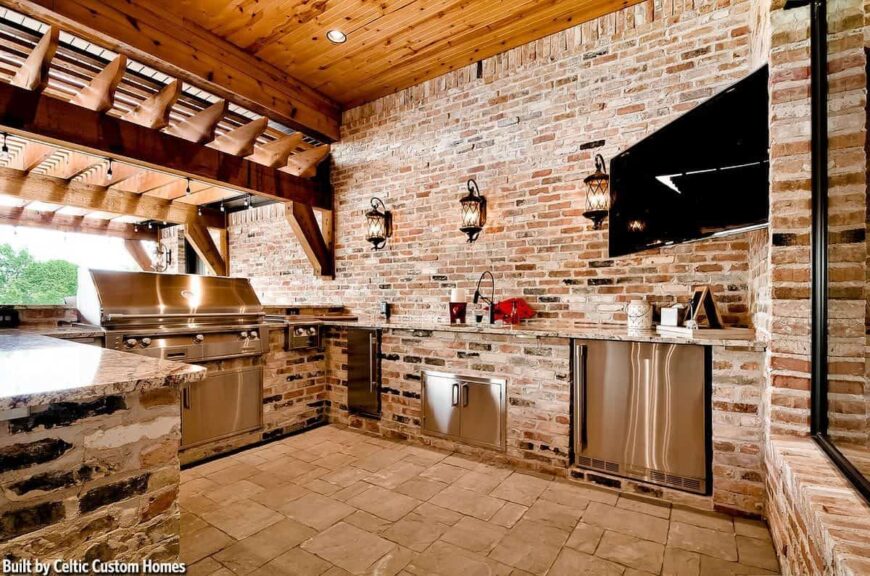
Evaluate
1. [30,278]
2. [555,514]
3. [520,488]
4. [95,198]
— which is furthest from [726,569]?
[30,278]

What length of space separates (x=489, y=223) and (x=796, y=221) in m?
2.38

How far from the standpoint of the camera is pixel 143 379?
4.06ft

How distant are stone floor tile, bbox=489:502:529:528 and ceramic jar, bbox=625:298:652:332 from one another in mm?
1418

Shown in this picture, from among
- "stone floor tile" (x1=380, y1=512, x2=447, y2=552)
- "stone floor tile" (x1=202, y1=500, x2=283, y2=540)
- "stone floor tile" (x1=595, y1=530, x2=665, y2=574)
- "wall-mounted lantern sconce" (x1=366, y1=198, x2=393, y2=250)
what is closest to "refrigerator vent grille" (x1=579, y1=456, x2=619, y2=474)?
"stone floor tile" (x1=595, y1=530, x2=665, y2=574)

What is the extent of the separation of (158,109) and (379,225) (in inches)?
86.1

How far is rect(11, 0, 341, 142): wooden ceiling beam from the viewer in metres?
2.87

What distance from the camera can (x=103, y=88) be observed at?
10.2ft

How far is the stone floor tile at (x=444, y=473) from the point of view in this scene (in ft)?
9.49

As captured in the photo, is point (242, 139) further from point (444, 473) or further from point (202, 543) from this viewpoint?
point (444, 473)

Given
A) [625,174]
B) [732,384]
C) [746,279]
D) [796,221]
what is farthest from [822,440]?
[625,174]

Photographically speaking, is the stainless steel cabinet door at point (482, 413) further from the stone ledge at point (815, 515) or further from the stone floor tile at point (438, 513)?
the stone ledge at point (815, 515)

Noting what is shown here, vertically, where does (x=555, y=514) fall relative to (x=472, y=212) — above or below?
below

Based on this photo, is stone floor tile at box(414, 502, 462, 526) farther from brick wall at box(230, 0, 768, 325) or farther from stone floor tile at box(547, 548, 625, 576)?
brick wall at box(230, 0, 768, 325)

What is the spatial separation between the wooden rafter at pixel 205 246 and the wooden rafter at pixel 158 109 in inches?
138
